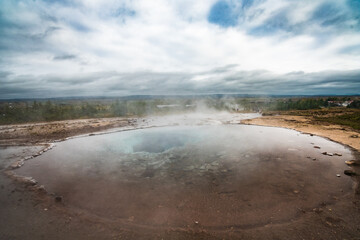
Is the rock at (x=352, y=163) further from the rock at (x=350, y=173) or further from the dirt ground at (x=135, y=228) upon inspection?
the dirt ground at (x=135, y=228)

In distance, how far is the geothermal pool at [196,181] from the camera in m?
6.18

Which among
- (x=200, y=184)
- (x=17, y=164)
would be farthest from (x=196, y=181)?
(x=17, y=164)

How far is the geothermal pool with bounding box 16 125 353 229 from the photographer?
6.18 m

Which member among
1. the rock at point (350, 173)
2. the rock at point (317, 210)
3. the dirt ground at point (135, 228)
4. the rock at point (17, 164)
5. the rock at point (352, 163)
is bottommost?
the rock at point (352, 163)

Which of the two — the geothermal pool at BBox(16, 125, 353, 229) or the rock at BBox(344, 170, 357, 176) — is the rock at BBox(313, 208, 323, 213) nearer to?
the geothermal pool at BBox(16, 125, 353, 229)

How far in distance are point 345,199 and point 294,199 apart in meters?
1.96

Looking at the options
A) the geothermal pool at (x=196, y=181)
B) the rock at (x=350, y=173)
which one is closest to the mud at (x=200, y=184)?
the geothermal pool at (x=196, y=181)

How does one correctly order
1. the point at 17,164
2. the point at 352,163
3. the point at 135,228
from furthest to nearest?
the point at 17,164 < the point at 352,163 < the point at 135,228

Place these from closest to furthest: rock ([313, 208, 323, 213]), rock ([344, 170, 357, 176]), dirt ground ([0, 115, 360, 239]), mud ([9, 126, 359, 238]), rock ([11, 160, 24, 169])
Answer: dirt ground ([0, 115, 360, 239]) < mud ([9, 126, 359, 238]) < rock ([313, 208, 323, 213]) < rock ([344, 170, 357, 176]) < rock ([11, 160, 24, 169])

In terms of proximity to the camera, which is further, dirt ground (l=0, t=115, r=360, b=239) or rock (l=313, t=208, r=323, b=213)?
rock (l=313, t=208, r=323, b=213)

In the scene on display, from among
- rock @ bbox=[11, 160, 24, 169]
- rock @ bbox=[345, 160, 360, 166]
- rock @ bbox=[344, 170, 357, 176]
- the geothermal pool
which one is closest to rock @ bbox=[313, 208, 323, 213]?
the geothermal pool

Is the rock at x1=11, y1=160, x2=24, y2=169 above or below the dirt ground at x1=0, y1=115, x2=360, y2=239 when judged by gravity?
above

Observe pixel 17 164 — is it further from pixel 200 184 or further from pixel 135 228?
pixel 200 184

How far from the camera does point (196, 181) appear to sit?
866 centimetres
